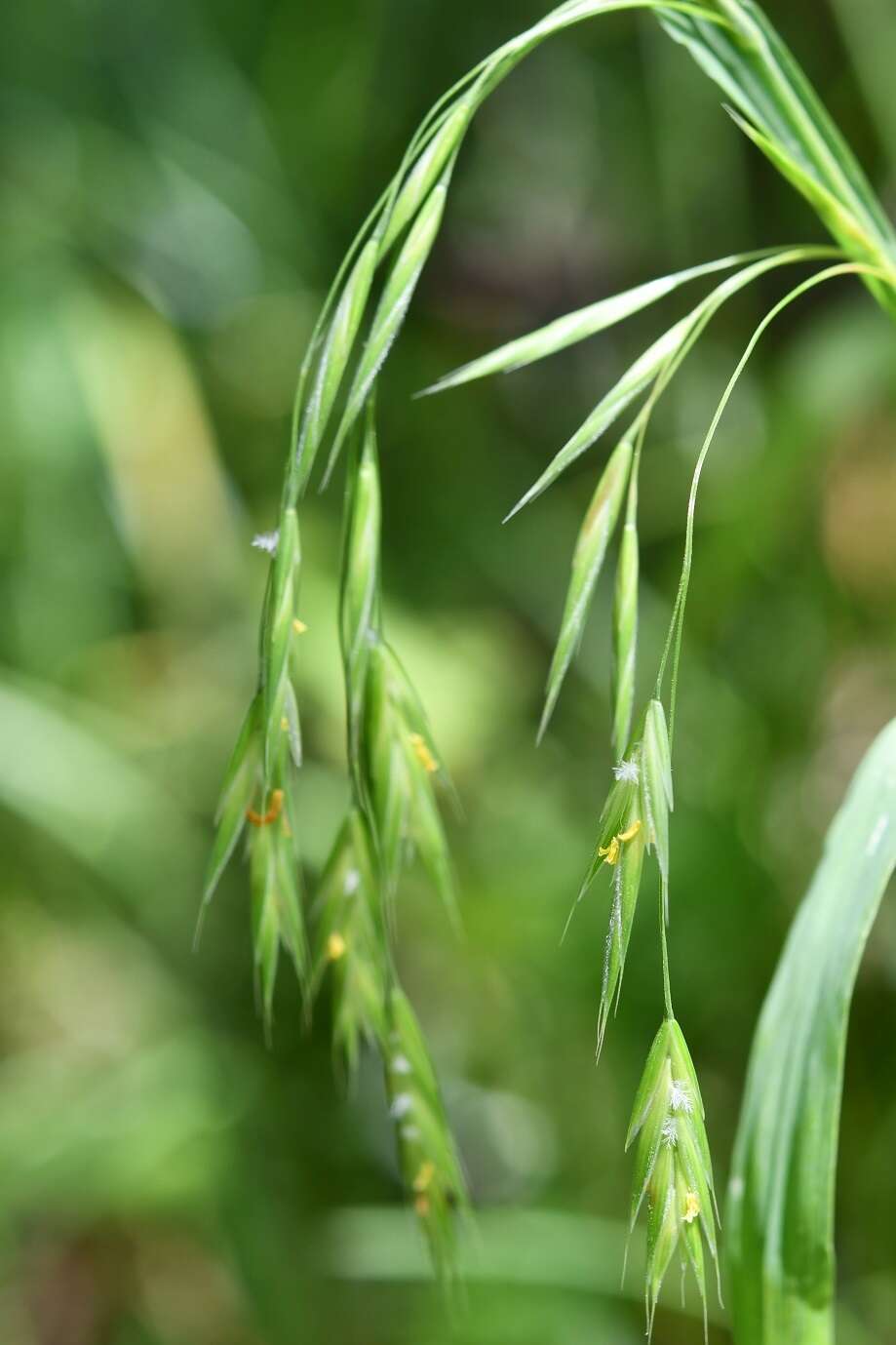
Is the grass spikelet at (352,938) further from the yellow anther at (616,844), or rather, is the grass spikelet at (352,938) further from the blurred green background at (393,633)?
the blurred green background at (393,633)

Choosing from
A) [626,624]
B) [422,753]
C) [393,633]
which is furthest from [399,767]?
[393,633]

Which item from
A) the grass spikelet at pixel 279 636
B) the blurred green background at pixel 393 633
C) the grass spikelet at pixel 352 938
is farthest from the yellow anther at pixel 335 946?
the blurred green background at pixel 393 633

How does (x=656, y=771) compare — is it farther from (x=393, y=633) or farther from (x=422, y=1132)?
(x=393, y=633)

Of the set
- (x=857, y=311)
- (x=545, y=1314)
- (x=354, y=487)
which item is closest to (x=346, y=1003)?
(x=354, y=487)

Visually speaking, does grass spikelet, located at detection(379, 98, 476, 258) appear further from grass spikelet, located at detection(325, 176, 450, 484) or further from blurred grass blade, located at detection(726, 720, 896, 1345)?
blurred grass blade, located at detection(726, 720, 896, 1345)

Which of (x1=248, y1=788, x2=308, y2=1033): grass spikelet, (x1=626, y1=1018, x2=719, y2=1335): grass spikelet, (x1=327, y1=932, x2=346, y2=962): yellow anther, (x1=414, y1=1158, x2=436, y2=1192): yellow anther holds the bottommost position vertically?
(x1=414, y1=1158, x2=436, y2=1192): yellow anther

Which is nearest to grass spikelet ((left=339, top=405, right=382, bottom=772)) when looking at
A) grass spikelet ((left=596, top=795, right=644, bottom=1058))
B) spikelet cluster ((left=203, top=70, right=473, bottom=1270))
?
spikelet cluster ((left=203, top=70, right=473, bottom=1270))

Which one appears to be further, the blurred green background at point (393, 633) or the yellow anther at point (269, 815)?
the blurred green background at point (393, 633)
